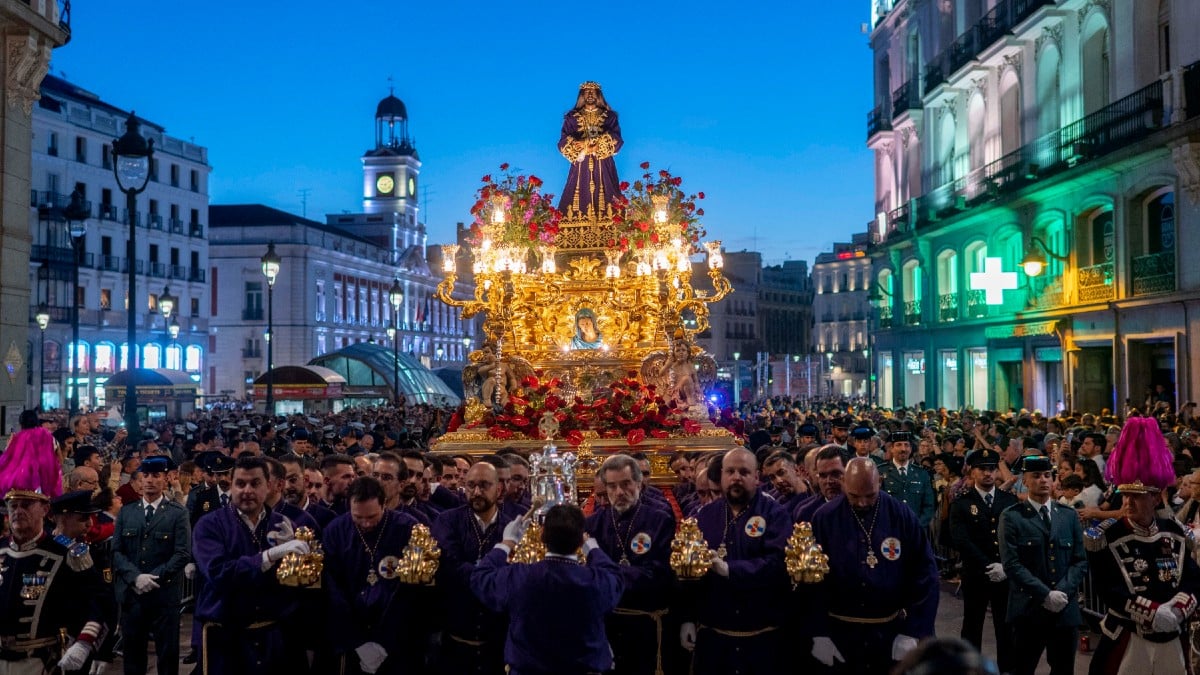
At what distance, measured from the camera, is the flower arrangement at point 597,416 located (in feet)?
59.2

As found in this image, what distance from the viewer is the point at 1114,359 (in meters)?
27.7

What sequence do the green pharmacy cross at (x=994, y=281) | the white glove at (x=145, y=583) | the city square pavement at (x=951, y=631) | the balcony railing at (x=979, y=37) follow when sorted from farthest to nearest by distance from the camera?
1. the green pharmacy cross at (x=994, y=281)
2. the balcony railing at (x=979, y=37)
3. the city square pavement at (x=951, y=631)
4. the white glove at (x=145, y=583)

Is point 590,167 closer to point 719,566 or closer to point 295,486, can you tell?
point 295,486

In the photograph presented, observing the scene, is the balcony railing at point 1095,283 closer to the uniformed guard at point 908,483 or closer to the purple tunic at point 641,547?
the uniformed guard at point 908,483

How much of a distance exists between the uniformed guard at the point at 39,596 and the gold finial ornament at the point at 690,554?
384cm

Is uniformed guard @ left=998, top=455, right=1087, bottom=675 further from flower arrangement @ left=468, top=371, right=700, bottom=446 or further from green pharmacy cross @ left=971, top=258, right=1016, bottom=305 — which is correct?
green pharmacy cross @ left=971, top=258, right=1016, bottom=305

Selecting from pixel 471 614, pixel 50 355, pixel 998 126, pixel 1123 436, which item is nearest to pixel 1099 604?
pixel 1123 436

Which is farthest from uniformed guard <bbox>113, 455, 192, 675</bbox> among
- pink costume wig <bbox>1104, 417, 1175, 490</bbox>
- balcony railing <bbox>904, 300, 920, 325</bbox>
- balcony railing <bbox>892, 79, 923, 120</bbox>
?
balcony railing <bbox>892, 79, 923, 120</bbox>

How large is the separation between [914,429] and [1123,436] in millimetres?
13251

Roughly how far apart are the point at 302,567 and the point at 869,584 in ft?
12.1

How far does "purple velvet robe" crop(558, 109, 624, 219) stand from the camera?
22672mm

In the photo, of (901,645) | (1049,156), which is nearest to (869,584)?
(901,645)

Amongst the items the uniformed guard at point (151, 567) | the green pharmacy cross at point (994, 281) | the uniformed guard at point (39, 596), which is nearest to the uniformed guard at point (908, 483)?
the uniformed guard at point (151, 567)

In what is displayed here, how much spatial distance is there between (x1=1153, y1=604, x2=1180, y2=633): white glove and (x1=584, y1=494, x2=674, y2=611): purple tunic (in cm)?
317
